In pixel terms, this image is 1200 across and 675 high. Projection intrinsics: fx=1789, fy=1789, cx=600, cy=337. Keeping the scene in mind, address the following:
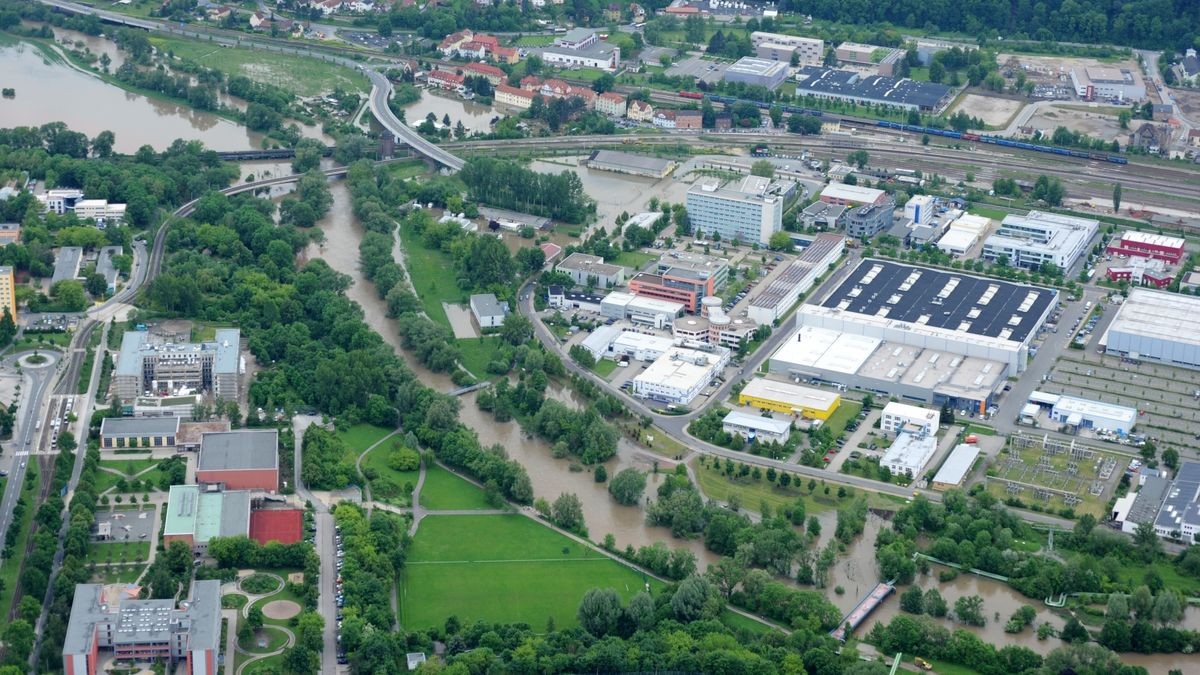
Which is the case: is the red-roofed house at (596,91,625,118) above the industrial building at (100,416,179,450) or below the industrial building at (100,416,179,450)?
above

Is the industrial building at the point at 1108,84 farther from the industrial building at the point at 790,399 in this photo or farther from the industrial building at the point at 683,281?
the industrial building at the point at 790,399

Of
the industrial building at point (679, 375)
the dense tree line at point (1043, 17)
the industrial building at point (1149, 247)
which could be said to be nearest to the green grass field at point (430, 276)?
the industrial building at point (679, 375)

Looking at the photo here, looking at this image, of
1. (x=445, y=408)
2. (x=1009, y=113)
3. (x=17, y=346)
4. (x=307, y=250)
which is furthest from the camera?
(x=1009, y=113)

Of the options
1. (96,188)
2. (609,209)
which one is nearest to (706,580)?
(609,209)

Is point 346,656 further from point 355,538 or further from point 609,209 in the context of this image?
point 609,209

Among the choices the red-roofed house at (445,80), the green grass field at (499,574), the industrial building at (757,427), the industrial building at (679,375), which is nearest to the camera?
the green grass field at (499,574)

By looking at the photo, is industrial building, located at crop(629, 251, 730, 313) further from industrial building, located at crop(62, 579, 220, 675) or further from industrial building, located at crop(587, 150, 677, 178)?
industrial building, located at crop(62, 579, 220, 675)

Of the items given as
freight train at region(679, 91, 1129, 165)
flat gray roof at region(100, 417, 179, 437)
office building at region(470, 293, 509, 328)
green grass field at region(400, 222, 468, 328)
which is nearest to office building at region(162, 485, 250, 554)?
flat gray roof at region(100, 417, 179, 437)
